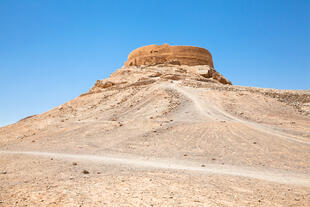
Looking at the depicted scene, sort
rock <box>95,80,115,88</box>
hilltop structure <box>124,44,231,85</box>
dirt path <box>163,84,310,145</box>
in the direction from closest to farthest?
dirt path <box>163,84,310,145</box> < rock <box>95,80,115,88</box> < hilltop structure <box>124,44,231,85</box>

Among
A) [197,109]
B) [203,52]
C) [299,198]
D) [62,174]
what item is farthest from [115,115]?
[203,52]

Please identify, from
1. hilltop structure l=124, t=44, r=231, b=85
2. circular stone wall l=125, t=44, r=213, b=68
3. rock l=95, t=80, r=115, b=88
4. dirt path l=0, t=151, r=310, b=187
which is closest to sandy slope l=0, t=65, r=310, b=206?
Result: dirt path l=0, t=151, r=310, b=187

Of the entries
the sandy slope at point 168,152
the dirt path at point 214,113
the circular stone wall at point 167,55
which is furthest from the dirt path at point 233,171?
the circular stone wall at point 167,55

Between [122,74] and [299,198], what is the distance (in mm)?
31383

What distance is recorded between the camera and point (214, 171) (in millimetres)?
7961

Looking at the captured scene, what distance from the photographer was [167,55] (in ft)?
133

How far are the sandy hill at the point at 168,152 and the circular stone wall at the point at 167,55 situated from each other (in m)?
11.3

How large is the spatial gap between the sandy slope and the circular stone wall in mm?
11295

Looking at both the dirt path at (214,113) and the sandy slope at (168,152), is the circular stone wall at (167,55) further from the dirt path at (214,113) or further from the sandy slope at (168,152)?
the dirt path at (214,113)

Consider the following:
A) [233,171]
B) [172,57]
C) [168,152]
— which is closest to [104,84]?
[172,57]

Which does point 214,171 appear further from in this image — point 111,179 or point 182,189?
point 111,179

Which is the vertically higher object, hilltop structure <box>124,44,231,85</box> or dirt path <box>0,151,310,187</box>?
hilltop structure <box>124,44,231,85</box>

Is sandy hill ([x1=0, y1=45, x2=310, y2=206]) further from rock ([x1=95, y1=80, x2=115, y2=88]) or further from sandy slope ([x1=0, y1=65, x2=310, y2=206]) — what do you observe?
rock ([x1=95, y1=80, x2=115, y2=88])

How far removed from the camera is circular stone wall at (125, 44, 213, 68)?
130 feet
